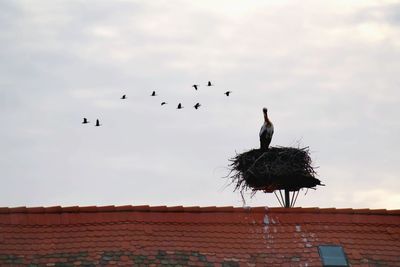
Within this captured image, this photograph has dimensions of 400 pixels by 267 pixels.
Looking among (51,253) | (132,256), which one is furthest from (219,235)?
(51,253)

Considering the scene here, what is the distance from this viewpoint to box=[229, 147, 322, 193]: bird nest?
2025 centimetres

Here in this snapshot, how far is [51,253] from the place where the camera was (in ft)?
51.5

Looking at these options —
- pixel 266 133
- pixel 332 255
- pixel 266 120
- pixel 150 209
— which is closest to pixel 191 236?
pixel 150 209

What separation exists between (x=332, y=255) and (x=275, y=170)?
4237mm

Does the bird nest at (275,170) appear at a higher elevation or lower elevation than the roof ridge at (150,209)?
higher

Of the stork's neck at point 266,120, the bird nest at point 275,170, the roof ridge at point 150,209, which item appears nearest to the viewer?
the roof ridge at point 150,209

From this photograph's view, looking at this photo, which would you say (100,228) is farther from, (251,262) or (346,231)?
(346,231)

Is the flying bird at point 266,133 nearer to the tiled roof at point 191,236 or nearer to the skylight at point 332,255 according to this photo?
the tiled roof at point 191,236

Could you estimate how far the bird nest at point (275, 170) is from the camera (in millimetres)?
20250

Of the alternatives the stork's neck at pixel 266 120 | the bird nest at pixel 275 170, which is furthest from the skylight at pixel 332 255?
the stork's neck at pixel 266 120

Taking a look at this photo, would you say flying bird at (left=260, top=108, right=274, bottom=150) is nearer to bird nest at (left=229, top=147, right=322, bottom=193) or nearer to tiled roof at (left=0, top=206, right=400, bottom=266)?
bird nest at (left=229, top=147, right=322, bottom=193)

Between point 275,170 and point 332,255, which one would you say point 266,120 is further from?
point 332,255

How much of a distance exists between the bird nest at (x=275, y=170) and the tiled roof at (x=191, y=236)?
3034mm

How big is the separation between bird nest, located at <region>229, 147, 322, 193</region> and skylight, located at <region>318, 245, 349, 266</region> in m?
3.88
